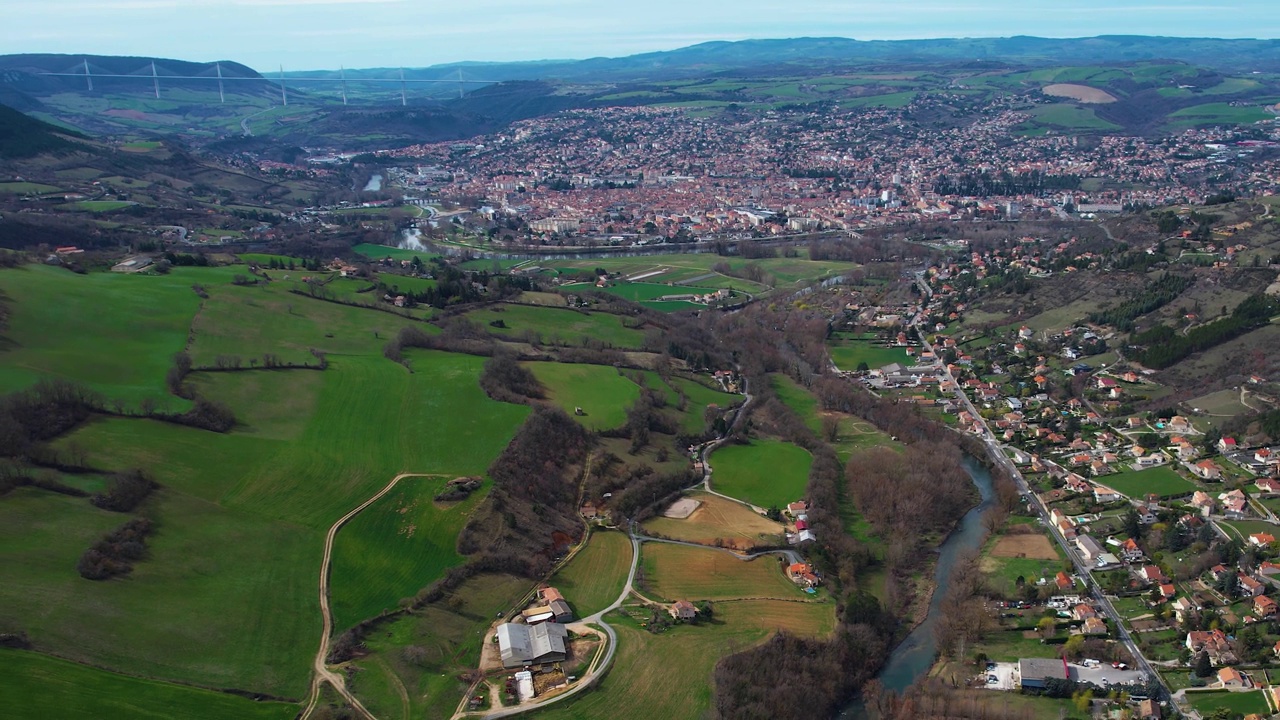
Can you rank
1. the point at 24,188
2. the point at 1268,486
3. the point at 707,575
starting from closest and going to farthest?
the point at 707,575
the point at 1268,486
the point at 24,188

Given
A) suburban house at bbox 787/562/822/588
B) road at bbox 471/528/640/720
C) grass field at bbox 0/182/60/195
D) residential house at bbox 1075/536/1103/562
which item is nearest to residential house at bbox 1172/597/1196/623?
residential house at bbox 1075/536/1103/562

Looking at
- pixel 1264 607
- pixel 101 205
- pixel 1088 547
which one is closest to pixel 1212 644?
pixel 1264 607

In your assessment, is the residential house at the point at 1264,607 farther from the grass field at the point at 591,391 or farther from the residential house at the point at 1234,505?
the grass field at the point at 591,391

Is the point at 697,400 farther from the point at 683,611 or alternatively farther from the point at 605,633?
the point at 605,633

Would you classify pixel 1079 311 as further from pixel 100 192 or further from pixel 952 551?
pixel 100 192

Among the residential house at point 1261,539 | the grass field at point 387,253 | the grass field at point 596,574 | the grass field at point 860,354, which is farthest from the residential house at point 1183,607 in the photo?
the grass field at point 387,253

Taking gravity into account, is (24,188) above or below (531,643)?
above

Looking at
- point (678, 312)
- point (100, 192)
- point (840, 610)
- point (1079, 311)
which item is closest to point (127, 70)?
point (100, 192)

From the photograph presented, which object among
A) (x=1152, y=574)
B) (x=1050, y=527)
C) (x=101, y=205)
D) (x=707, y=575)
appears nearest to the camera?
(x=1152, y=574)
